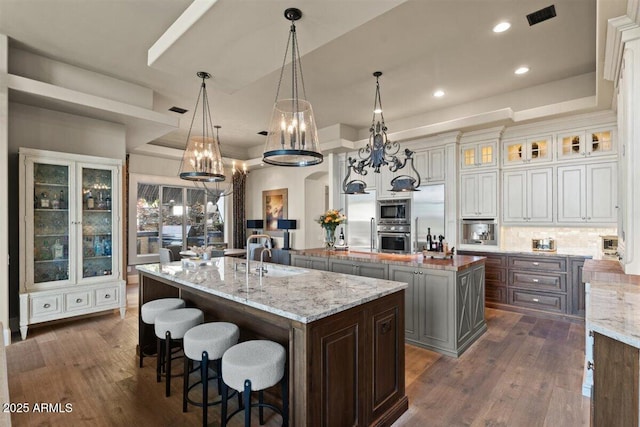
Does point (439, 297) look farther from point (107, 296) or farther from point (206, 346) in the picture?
point (107, 296)

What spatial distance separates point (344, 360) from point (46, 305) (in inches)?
162

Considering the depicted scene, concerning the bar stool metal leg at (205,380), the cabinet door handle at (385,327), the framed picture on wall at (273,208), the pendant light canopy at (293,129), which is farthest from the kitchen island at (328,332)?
the framed picture on wall at (273,208)

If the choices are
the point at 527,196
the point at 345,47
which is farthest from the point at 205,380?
the point at 527,196

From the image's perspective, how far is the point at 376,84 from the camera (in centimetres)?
479

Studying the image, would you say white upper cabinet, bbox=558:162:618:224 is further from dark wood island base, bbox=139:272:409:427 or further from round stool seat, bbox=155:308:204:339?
round stool seat, bbox=155:308:204:339

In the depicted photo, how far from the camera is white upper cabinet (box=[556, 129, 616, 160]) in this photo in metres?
4.46

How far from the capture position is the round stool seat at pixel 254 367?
1805 mm

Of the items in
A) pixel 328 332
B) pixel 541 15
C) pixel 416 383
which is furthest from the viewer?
pixel 541 15

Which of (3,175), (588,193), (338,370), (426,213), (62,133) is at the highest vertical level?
(62,133)

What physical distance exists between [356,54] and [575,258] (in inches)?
160

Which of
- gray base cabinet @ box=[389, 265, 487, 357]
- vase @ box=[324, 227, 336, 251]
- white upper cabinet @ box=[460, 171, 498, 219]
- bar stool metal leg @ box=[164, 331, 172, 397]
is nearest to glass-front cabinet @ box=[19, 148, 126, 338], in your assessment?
bar stool metal leg @ box=[164, 331, 172, 397]

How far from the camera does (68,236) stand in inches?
166

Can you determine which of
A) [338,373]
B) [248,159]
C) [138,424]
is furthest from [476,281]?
[248,159]

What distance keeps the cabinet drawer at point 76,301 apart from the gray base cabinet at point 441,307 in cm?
403
